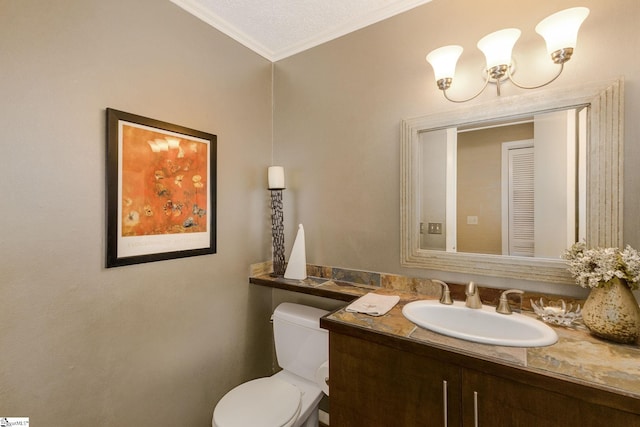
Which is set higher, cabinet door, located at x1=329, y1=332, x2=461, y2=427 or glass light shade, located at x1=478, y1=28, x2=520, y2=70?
A: glass light shade, located at x1=478, y1=28, x2=520, y2=70

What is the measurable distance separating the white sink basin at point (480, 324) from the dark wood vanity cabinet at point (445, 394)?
13 centimetres

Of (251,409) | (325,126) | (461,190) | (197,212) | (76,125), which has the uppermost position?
(325,126)

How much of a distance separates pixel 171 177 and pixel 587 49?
1.91 meters

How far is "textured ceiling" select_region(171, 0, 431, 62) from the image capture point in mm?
1505

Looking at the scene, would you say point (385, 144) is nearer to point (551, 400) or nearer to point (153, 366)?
point (551, 400)

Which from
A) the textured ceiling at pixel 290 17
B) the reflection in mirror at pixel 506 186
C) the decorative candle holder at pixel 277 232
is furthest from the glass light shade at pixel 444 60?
the decorative candle holder at pixel 277 232

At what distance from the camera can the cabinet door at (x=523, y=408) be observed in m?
0.70

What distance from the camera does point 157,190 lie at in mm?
1358

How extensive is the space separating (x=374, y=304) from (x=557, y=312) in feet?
2.29

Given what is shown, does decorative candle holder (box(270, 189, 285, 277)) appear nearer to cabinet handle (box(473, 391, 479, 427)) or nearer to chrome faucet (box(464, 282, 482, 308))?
chrome faucet (box(464, 282, 482, 308))

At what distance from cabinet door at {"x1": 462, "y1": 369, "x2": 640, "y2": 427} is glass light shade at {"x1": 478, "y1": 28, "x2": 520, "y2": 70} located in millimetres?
1192

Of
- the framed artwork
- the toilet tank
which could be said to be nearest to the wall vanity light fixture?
the framed artwork

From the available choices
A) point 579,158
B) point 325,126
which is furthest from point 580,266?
point 325,126

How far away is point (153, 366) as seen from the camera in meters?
1.36
